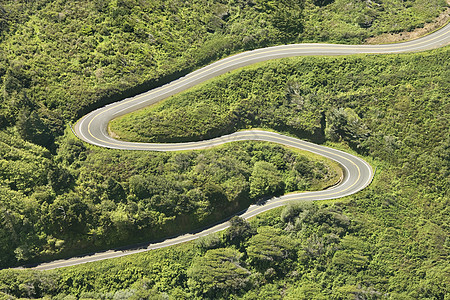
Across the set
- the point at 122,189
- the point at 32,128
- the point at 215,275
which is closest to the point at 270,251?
the point at 215,275

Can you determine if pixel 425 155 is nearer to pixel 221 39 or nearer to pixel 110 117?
pixel 221 39

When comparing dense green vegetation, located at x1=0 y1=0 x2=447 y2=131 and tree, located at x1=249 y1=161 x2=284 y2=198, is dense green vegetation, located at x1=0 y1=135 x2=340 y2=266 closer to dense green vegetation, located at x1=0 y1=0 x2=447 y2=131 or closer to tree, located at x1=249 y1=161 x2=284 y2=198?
tree, located at x1=249 y1=161 x2=284 y2=198

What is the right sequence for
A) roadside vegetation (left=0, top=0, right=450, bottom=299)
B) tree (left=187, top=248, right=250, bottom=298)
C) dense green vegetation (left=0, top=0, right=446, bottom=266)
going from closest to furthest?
dense green vegetation (left=0, top=0, right=446, bottom=266) → tree (left=187, top=248, right=250, bottom=298) → roadside vegetation (left=0, top=0, right=450, bottom=299)

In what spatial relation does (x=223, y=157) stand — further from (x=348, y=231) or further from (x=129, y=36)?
(x=129, y=36)

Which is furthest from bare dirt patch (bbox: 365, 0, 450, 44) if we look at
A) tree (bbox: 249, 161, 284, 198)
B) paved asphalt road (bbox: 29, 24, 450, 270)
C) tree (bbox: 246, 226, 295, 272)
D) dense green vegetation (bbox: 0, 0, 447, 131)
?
tree (bbox: 246, 226, 295, 272)

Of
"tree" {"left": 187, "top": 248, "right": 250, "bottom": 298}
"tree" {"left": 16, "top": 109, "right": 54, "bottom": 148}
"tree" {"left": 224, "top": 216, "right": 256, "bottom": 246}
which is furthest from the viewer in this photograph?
"tree" {"left": 224, "top": 216, "right": 256, "bottom": 246}

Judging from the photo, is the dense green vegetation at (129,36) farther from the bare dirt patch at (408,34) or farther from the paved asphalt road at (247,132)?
the paved asphalt road at (247,132)
